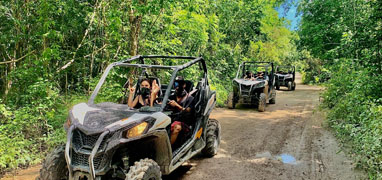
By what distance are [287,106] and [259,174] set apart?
8502 mm

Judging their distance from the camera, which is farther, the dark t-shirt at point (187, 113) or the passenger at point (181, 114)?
the dark t-shirt at point (187, 113)

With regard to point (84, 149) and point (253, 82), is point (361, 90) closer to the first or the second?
point (253, 82)

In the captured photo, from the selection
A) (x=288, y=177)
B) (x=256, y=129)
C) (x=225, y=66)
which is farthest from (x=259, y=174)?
(x=225, y=66)

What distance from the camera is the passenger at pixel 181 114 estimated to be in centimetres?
453

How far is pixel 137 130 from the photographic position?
11.1 ft

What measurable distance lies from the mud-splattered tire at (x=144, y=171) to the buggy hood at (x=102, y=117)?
0.48 m

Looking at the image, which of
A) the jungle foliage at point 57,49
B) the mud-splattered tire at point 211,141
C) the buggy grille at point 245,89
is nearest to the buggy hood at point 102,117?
the jungle foliage at point 57,49

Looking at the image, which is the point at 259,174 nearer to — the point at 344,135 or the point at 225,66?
the point at 344,135

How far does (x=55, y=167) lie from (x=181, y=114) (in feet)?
7.00

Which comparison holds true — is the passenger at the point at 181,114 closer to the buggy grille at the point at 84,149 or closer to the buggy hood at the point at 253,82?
the buggy grille at the point at 84,149

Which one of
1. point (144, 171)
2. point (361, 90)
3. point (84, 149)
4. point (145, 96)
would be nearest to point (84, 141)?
point (84, 149)

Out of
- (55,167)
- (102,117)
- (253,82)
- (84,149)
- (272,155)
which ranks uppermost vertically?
(253,82)

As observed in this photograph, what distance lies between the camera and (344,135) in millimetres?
6613

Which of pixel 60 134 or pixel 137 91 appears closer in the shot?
pixel 137 91
